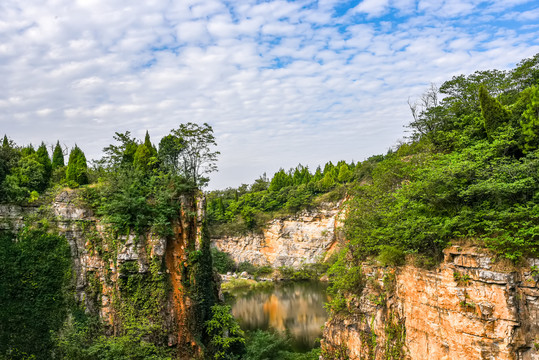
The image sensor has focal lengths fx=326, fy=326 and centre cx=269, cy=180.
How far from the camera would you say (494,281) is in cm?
916

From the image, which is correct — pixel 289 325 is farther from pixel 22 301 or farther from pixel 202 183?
pixel 22 301

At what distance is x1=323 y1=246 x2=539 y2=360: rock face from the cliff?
25.4 ft

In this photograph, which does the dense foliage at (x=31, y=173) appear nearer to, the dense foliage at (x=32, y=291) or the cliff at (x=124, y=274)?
the cliff at (x=124, y=274)

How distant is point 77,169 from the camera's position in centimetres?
1614

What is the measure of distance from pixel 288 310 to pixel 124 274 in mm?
18894

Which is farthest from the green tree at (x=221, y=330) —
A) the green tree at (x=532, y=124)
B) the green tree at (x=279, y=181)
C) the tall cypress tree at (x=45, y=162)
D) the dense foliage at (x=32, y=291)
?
the green tree at (x=279, y=181)

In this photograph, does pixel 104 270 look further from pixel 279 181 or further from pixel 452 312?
pixel 279 181

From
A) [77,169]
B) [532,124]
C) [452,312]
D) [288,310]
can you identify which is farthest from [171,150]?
[288,310]

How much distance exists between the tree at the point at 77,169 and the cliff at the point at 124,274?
54.0 inches

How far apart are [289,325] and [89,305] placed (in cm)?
1602

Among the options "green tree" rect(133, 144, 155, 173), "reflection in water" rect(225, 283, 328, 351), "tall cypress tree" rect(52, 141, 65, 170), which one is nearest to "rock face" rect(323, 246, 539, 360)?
"reflection in water" rect(225, 283, 328, 351)

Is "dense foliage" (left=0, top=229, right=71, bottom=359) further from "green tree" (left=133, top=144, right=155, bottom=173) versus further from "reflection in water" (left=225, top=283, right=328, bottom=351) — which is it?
"reflection in water" (left=225, top=283, right=328, bottom=351)

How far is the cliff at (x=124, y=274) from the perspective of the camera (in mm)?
13883

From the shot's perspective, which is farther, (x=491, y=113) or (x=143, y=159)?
(x=143, y=159)
